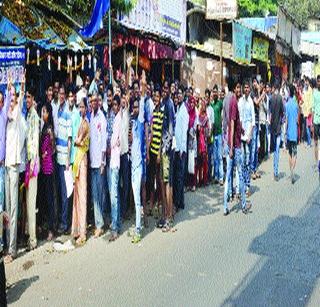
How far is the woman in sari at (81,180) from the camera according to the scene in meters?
7.73

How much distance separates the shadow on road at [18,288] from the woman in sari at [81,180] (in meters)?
1.38

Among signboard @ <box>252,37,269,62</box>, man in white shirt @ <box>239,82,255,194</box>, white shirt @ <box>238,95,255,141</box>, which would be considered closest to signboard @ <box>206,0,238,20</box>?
signboard @ <box>252,37,269,62</box>

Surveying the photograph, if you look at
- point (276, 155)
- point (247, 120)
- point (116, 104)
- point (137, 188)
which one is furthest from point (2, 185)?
point (276, 155)

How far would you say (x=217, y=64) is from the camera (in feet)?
58.5

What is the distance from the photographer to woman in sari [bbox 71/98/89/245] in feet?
25.4

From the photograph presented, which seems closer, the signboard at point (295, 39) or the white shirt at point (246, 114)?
the white shirt at point (246, 114)

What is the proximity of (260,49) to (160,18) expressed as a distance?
297 inches

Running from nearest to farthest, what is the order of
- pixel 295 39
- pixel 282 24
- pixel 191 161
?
1. pixel 191 161
2. pixel 282 24
3. pixel 295 39

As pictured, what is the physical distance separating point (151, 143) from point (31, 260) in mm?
2353

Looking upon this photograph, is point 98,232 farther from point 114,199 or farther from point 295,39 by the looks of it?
point 295,39

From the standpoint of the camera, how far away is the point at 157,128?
8203 millimetres

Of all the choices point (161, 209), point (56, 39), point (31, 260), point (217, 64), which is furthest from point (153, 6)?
point (31, 260)

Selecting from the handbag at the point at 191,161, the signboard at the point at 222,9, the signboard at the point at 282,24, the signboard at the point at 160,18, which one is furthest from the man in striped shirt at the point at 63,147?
the signboard at the point at 282,24

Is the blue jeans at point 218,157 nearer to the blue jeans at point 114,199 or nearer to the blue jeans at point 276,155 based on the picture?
the blue jeans at point 276,155
